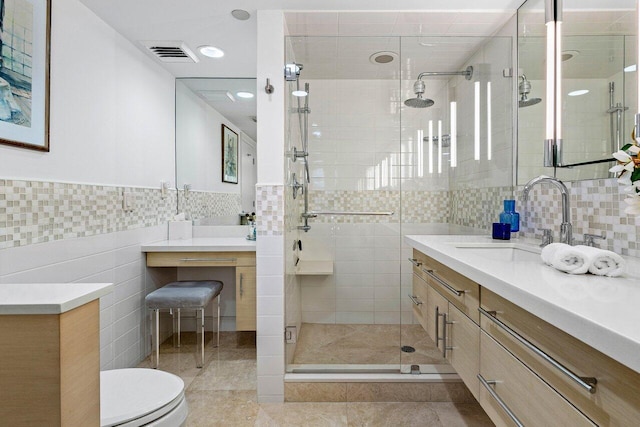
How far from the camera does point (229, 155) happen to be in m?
2.86

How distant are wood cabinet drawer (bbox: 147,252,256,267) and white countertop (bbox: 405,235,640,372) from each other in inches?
58.5

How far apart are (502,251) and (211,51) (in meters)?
2.31

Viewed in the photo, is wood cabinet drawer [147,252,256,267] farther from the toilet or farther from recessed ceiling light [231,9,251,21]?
recessed ceiling light [231,9,251,21]

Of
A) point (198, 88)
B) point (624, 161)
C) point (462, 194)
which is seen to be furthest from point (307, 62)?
point (624, 161)

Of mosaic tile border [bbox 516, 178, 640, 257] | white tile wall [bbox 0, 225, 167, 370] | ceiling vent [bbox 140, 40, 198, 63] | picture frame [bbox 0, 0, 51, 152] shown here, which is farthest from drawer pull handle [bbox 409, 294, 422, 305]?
ceiling vent [bbox 140, 40, 198, 63]

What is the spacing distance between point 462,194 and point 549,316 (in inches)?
67.8

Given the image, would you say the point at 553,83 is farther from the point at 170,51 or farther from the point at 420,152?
the point at 170,51

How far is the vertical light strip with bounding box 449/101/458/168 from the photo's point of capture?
231cm

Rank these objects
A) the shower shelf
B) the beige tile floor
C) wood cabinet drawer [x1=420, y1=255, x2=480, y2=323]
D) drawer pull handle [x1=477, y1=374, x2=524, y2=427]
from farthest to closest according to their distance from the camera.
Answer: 1. the shower shelf
2. the beige tile floor
3. wood cabinet drawer [x1=420, y1=255, x2=480, y2=323]
4. drawer pull handle [x1=477, y1=374, x2=524, y2=427]

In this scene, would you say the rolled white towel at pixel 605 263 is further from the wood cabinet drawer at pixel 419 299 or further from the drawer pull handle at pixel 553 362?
the wood cabinet drawer at pixel 419 299

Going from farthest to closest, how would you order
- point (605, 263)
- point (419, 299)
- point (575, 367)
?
point (419, 299), point (605, 263), point (575, 367)

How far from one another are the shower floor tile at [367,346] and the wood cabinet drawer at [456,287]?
0.66 metres

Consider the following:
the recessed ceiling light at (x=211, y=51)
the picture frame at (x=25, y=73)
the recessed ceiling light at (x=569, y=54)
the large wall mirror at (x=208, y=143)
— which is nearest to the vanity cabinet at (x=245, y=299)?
the large wall mirror at (x=208, y=143)

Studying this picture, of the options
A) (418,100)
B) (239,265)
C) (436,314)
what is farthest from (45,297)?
(418,100)
